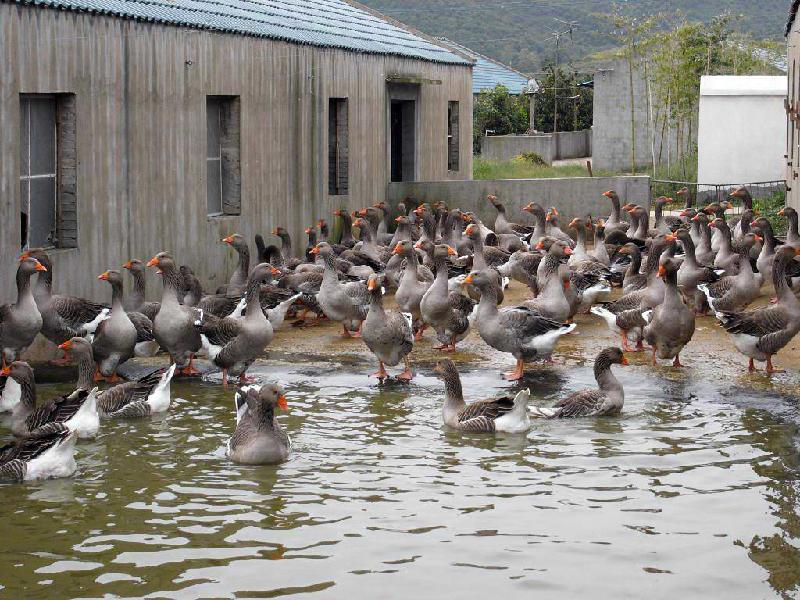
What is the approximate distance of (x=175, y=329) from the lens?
49.0 feet

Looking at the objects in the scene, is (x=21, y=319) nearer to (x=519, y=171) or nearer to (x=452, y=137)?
(x=452, y=137)

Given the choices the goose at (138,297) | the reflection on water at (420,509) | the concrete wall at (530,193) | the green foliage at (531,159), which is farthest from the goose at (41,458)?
the green foliage at (531,159)

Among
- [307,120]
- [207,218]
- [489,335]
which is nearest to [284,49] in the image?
[307,120]

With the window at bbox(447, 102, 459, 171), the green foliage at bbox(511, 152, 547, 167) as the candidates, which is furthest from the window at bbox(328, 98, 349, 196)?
the green foliage at bbox(511, 152, 547, 167)

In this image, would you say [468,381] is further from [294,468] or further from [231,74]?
[231,74]

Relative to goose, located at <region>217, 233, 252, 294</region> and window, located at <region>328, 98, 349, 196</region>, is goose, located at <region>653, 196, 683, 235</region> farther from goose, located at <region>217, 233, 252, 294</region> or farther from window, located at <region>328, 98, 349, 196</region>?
goose, located at <region>217, 233, 252, 294</region>

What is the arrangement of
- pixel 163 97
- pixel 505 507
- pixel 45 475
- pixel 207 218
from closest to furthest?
1. pixel 505 507
2. pixel 45 475
3. pixel 163 97
4. pixel 207 218

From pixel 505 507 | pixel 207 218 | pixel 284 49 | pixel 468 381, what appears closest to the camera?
pixel 505 507

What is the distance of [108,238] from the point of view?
1761cm

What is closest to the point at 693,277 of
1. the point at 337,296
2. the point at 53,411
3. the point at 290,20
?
the point at 337,296

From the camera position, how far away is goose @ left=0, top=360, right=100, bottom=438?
1192 cm

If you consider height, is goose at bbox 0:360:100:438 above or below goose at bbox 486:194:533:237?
below

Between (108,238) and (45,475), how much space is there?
24.2ft

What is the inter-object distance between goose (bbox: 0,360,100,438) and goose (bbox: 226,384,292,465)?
1.46 metres
